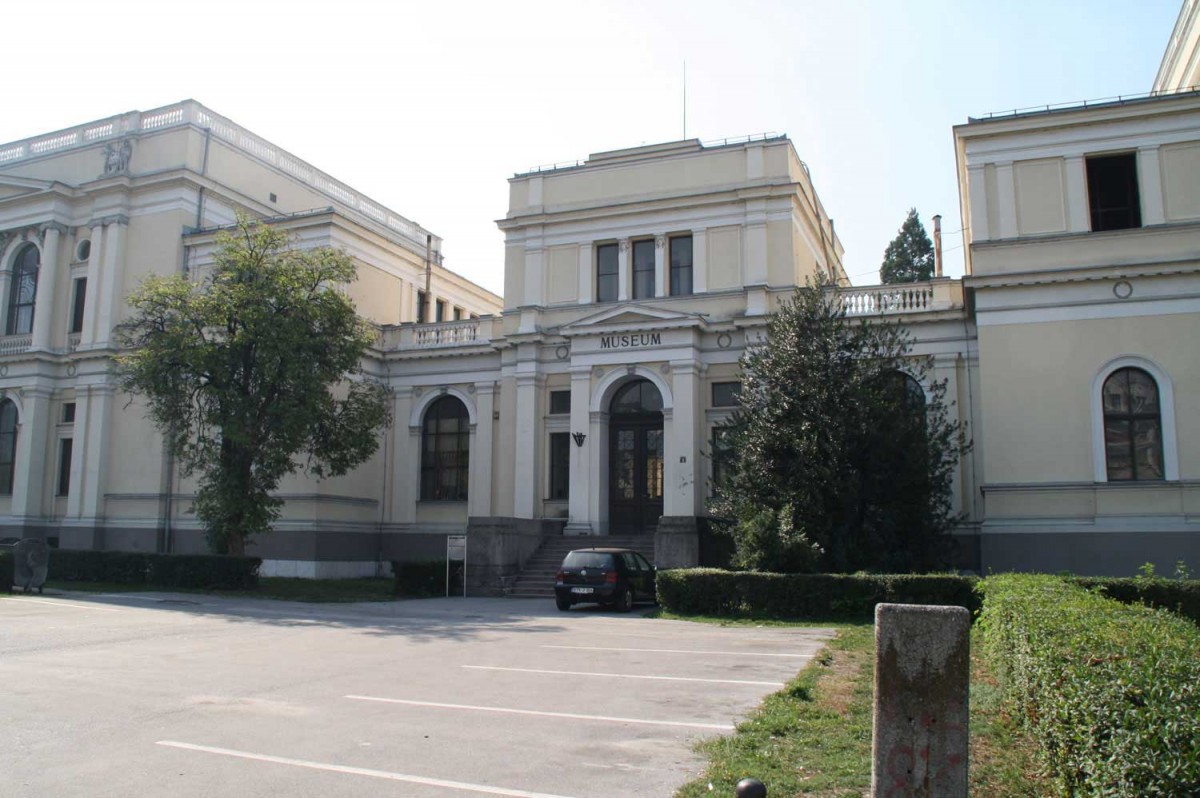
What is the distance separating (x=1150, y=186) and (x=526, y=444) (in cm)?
1950

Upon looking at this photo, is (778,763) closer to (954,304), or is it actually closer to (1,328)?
(954,304)

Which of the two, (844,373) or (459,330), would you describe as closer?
(844,373)

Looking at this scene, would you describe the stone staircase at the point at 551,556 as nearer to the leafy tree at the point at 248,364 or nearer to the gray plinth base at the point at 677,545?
the gray plinth base at the point at 677,545

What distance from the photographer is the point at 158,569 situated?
26141 mm

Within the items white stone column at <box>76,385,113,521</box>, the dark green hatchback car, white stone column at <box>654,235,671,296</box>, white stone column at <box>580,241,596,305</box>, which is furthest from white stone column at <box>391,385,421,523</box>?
the dark green hatchback car

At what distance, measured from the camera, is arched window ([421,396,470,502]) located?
110 ft

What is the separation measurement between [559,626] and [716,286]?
48.6 feet

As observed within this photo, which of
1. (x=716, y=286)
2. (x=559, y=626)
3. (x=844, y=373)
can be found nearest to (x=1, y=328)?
(x=716, y=286)

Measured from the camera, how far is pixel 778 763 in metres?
7.15

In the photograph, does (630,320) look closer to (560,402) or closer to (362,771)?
(560,402)

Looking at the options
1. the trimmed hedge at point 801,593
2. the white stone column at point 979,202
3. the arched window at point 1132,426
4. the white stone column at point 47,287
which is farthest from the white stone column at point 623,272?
the white stone column at point 47,287

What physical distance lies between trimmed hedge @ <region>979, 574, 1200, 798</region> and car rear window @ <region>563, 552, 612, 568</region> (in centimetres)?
1418

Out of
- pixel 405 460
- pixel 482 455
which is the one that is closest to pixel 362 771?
pixel 482 455

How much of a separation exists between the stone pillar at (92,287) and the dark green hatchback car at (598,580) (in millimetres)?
24056
